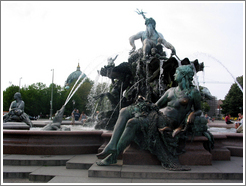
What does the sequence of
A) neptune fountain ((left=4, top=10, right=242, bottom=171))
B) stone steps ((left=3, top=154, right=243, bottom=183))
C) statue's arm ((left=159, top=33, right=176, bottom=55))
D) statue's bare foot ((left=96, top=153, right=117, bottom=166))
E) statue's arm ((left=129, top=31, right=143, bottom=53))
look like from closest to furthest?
1. stone steps ((left=3, top=154, right=243, bottom=183))
2. statue's bare foot ((left=96, top=153, right=117, bottom=166))
3. neptune fountain ((left=4, top=10, right=242, bottom=171))
4. statue's arm ((left=159, top=33, right=176, bottom=55))
5. statue's arm ((left=129, top=31, right=143, bottom=53))

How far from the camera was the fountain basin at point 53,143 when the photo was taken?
566cm

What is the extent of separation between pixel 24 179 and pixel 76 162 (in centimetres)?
101

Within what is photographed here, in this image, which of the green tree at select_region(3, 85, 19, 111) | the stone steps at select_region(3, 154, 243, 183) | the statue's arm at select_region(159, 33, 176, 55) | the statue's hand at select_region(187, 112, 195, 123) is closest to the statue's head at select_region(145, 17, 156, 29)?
the statue's arm at select_region(159, 33, 176, 55)

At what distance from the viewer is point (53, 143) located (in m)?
5.76

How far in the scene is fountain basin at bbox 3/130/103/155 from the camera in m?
5.66

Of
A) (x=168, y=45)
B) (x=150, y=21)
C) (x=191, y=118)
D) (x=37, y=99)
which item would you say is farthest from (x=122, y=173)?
(x=37, y=99)

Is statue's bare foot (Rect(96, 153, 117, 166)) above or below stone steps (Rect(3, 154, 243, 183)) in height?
above

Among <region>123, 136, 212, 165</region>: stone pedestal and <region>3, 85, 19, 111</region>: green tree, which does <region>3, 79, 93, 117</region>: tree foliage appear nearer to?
<region>3, 85, 19, 111</region>: green tree

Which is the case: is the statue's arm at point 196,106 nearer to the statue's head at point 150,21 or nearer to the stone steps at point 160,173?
the stone steps at point 160,173

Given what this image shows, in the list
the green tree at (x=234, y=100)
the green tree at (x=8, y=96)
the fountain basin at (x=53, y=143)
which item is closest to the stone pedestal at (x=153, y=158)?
the fountain basin at (x=53, y=143)

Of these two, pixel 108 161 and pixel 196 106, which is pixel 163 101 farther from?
pixel 108 161

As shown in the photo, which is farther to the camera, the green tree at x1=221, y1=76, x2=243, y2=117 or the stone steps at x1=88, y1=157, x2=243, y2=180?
the green tree at x1=221, y1=76, x2=243, y2=117

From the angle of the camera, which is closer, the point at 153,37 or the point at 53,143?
the point at 53,143

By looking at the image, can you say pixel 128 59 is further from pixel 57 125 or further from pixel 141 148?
pixel 141 148
